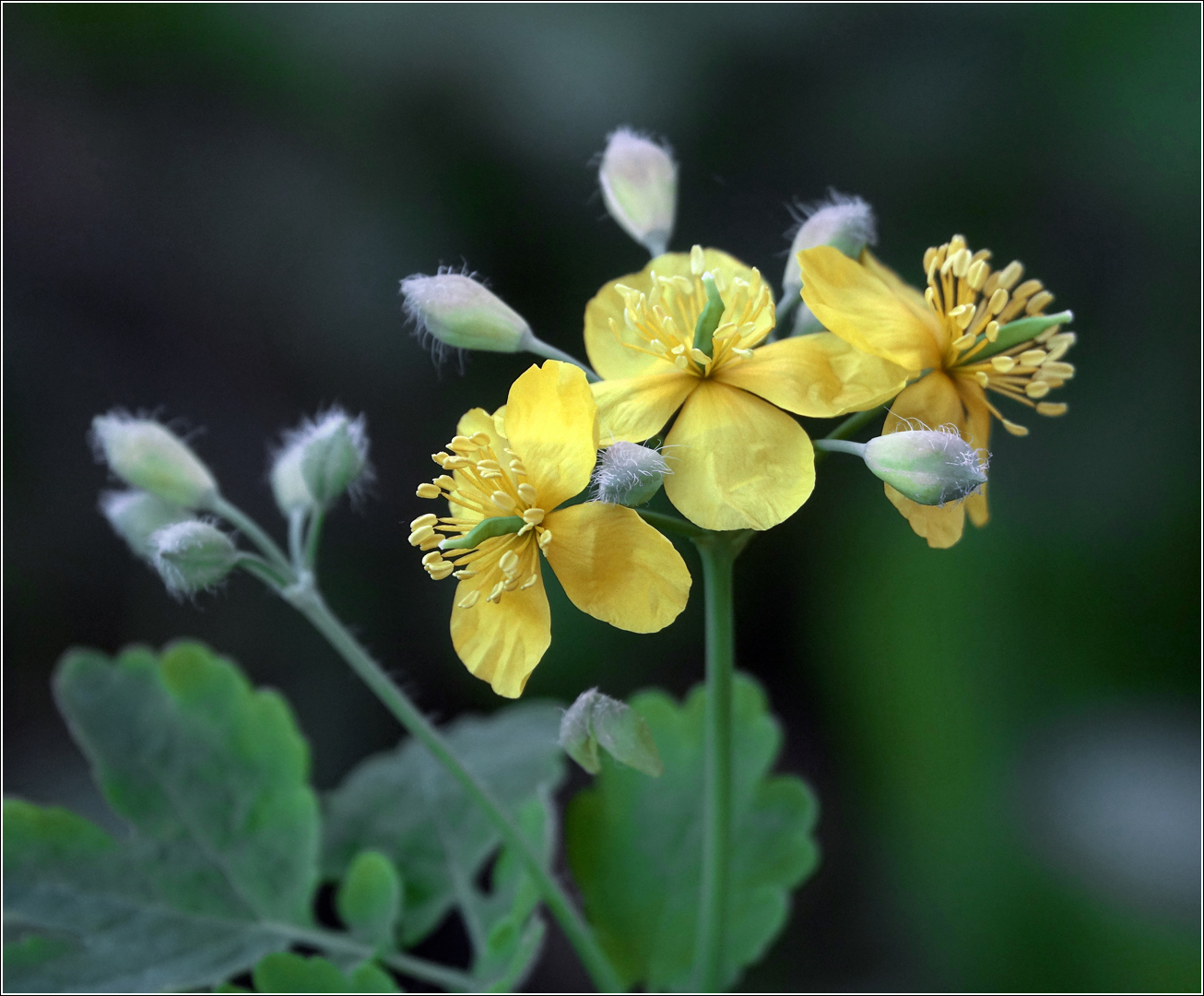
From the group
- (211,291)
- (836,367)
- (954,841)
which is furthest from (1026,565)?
(211,291)

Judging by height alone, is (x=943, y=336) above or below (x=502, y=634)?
above

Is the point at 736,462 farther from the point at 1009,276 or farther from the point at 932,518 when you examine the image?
the point at 1009,276

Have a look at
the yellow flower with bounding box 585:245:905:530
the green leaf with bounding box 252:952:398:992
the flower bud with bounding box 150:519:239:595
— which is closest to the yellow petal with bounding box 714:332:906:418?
the yellow flower with bounding box 585:245:905:530

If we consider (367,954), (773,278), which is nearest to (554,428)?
(367,954)

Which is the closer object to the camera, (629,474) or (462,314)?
(629,474)

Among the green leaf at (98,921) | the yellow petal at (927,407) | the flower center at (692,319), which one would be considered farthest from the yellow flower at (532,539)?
the green leaf at (98,921)

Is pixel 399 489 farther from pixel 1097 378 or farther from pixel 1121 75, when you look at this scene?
pixel 1121 75

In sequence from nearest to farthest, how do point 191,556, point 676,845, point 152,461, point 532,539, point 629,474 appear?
point 629,474, point 532,539, point 191,556, point 152,461, point 676,845
